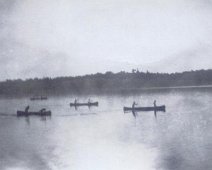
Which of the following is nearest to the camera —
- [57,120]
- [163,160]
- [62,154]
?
[163,160]

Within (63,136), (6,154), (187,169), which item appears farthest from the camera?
(63,136)

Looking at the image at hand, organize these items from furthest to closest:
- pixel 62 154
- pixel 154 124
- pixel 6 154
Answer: pixel 154 124 → pixel 6 154 → pixel 62 154

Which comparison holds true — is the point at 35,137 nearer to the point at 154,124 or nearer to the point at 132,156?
the point at 154,124

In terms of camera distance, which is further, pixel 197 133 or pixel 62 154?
pixel 197 133

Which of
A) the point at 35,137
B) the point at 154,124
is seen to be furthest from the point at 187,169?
the point at 154,124

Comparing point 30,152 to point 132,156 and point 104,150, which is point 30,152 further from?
point 132,156

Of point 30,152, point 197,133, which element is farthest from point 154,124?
point 30,152

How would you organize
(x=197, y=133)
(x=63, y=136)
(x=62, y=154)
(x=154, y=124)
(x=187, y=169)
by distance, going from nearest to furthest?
(x=187, y=169) → (x=62, y=154) → (x=197, y=133) → (x=63, y=136) → (x=154, y=124)

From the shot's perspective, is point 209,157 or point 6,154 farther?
point 6,154
